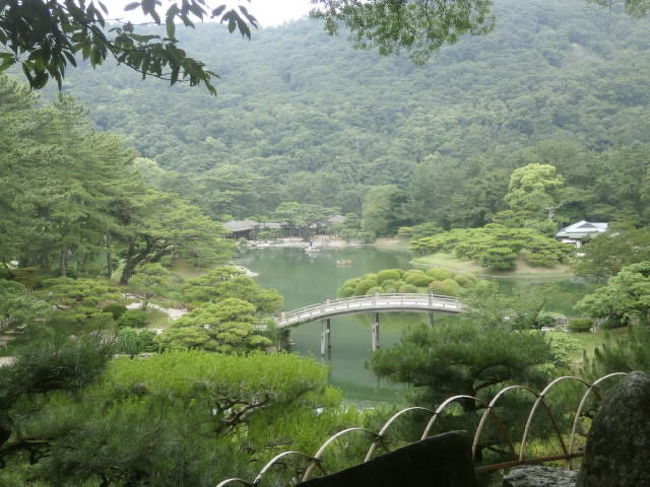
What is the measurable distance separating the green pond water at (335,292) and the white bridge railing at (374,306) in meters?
0.96

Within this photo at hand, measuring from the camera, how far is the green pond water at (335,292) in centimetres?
1305

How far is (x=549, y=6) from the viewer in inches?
3415

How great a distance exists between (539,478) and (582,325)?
41.5ft

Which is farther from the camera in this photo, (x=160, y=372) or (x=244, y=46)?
(x=244, y=46)

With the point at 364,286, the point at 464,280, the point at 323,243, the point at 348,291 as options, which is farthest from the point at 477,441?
the point at 323,243

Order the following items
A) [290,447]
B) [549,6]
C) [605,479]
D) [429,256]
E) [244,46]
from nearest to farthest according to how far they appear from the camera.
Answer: [605,479] → [290,447] → [429,256] → [549,6] → [244,46]

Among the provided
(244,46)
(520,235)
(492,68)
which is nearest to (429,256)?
(520,235)

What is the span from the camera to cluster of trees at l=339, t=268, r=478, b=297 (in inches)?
737

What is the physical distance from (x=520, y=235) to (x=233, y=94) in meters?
57.4

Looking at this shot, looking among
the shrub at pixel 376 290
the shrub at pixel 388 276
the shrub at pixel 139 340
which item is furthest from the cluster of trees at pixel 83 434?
the shrub at pixel 388 276

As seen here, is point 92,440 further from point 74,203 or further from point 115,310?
point 74,203

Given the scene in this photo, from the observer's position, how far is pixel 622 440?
214cm

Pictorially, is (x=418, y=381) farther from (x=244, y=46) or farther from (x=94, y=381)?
(x=244, y=46)

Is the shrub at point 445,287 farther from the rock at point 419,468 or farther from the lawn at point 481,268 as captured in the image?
the rock at point 419,468
